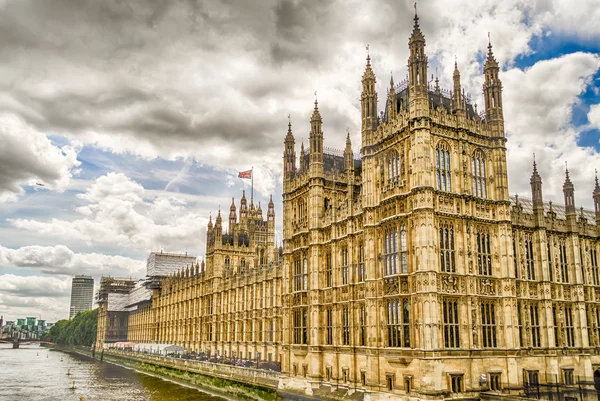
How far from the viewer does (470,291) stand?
4134 centimetres

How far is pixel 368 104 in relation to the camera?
4981cm

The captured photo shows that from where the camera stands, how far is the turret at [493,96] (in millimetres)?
46000

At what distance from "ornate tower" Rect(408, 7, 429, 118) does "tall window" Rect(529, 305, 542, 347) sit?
1944cm

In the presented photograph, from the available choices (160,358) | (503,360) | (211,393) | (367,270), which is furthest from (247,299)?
(503,360)

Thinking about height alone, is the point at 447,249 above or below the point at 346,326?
above

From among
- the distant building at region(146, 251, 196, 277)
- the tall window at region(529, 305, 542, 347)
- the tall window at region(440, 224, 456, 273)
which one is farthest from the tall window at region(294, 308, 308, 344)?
the distant building at region(146, 251, 196, 277)

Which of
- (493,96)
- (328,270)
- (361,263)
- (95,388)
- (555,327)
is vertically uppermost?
(493,96)

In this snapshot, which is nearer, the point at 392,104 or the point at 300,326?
the point at 392,104

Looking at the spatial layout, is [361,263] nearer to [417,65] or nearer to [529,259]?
[529,259]

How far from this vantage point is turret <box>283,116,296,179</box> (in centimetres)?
6322

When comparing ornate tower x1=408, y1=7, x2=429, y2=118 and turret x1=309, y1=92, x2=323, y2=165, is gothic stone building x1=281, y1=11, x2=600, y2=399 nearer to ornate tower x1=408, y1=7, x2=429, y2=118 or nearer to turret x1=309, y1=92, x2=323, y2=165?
ornate tower x1=408, y1=7, x2=429, y2=118

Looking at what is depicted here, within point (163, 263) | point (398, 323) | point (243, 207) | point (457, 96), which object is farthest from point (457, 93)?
point (163, 263)

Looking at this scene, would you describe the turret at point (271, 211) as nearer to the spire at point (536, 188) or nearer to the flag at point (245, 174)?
the flag at point (245, 174)

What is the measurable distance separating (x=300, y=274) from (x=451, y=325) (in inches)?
819
